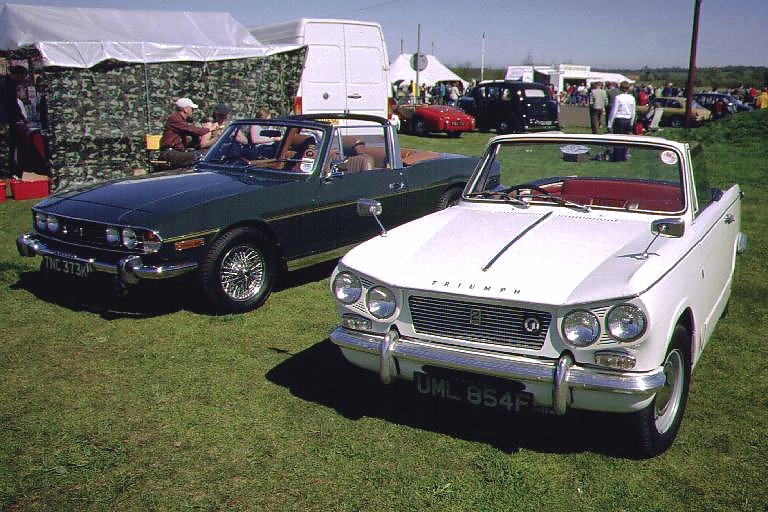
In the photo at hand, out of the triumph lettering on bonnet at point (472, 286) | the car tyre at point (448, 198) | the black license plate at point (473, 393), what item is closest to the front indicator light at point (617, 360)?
the black license plate at point (473, 393)

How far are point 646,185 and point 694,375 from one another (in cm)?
129

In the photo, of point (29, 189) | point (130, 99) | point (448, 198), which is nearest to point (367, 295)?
point (448, 198)

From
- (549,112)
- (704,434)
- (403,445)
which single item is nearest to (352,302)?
(403,445)

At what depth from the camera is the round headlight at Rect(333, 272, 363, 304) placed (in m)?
3.79

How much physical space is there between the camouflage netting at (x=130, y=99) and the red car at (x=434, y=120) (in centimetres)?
907

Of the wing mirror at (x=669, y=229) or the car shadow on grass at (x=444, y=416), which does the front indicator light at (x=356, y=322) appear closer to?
the car shadow on grass at (x=444, y=416)

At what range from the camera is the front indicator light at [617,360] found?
10.4ft

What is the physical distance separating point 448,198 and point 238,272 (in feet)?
9.61

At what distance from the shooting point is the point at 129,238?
523cm

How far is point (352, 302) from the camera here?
12.5ft

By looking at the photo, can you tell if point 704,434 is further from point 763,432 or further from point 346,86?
point 346,86

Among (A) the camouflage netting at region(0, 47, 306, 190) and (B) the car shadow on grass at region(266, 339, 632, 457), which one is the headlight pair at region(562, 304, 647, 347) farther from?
(A) the camouflage netting at region(0, 47, 306, 190)

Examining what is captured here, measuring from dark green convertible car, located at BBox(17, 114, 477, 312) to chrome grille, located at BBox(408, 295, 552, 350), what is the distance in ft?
7.95

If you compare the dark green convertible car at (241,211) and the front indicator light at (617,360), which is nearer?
the front indicator light at (617,360)
